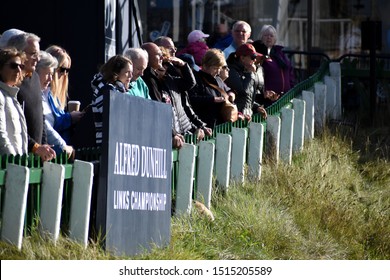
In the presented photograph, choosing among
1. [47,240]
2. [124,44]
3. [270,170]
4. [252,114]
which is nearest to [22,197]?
[47,240]

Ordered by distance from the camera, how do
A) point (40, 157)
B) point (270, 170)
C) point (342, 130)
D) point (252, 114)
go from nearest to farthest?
point (40, 157), point (270, 170), point (252, 114), point (342, 130)

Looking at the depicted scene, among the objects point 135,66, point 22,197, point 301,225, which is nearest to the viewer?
point 22,197

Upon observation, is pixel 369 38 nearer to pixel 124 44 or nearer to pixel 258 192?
pixel 124 44

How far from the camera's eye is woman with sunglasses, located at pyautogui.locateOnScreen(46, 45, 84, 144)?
1080 centimetres

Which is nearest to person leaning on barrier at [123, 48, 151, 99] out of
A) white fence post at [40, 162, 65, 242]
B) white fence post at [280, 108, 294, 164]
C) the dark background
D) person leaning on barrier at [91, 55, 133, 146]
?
person leaning on barrier at [91, 55, 133, 146]

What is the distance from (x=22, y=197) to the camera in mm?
7949

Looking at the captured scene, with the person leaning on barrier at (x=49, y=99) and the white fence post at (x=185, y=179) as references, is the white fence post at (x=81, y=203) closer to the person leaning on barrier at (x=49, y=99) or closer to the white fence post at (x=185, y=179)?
the person leaning on barrier at (x=49, y=99)

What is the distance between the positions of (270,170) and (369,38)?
21.1 feet

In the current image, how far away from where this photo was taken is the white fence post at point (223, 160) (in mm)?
11695

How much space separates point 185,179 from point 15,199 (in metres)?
2.79

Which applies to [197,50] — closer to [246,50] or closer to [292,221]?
[246,50]

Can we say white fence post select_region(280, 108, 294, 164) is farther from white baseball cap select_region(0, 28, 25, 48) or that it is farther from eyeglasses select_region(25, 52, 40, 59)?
eyeglasses select_region(25, 52, 40, 59)

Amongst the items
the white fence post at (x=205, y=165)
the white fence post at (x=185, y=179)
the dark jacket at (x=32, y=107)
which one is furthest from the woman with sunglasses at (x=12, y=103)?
the white fence post at (x=205, y=165)

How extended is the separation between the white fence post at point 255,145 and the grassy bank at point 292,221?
13 centimetres
